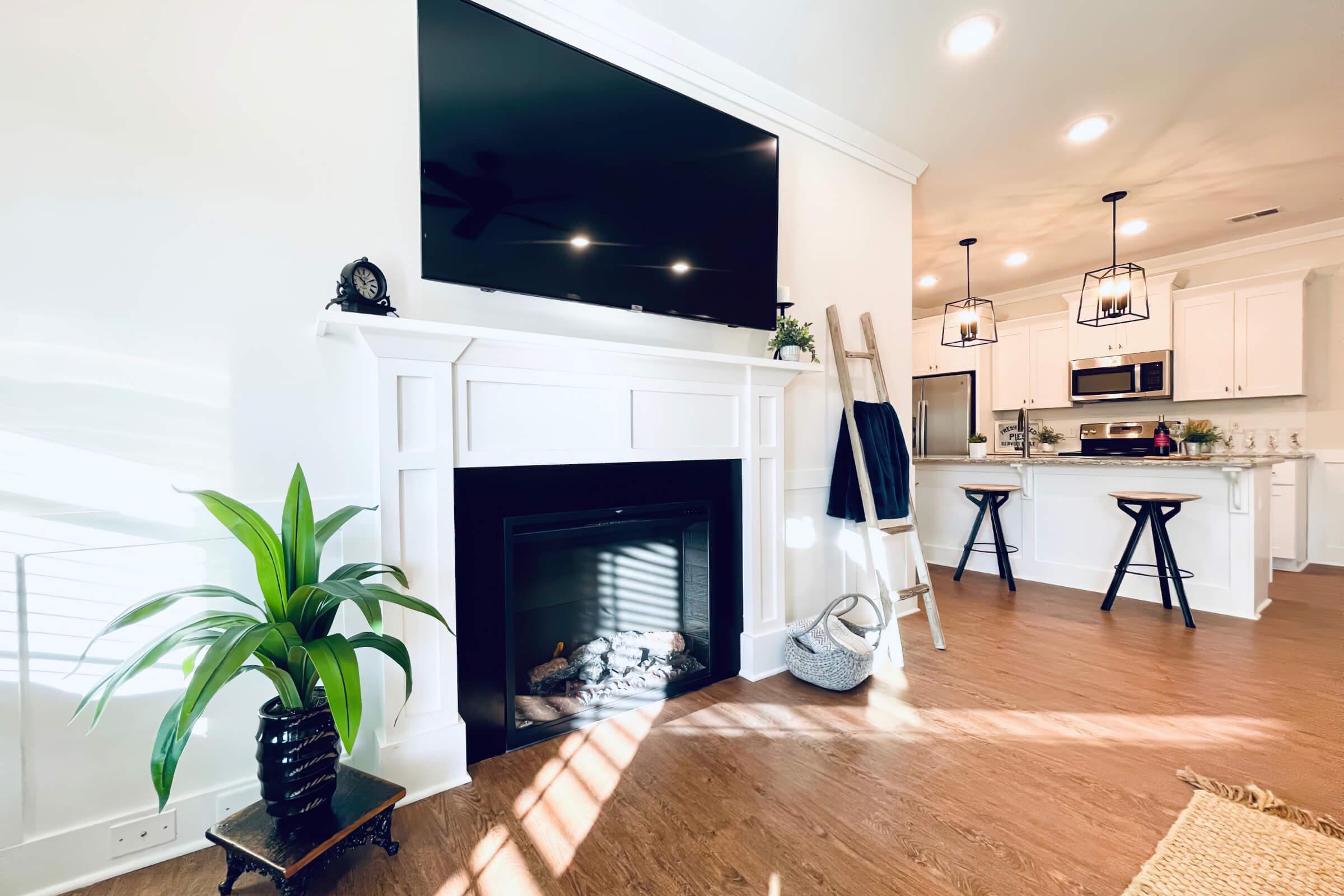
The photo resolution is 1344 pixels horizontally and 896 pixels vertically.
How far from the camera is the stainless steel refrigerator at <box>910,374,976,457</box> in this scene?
19.3ft

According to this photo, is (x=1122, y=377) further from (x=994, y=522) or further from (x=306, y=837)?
(x=306, y=837)

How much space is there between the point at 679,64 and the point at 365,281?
5.13 ft

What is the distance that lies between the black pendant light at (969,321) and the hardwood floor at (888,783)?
2.32 metres

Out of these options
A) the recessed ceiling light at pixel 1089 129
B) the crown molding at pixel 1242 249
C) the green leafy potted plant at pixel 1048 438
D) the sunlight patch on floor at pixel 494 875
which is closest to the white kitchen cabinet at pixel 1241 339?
the crown molding at pixel 1242 249

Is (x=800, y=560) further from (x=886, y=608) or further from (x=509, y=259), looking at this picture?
(x=509, y=259)

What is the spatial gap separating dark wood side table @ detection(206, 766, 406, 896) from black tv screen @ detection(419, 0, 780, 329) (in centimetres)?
138

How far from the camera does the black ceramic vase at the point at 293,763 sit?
123 centimetres

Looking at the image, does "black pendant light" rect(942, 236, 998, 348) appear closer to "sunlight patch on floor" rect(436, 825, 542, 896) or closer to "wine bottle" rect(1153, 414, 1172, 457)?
"wine bottle" rect(1153, 414, 1172, 457)

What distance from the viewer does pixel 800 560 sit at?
8.86 feet

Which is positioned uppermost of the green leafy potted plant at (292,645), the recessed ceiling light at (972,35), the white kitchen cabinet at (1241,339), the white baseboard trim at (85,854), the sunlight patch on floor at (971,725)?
the recessed ceiling light at (972,35)

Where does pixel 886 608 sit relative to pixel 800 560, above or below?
below

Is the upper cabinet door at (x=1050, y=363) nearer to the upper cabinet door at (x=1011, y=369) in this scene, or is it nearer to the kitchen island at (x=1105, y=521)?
the upper cabinet door at (x=1011, y=369)

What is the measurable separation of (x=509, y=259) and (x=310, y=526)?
0.97 m

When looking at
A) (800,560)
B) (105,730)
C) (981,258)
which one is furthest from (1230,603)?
(105,730)
